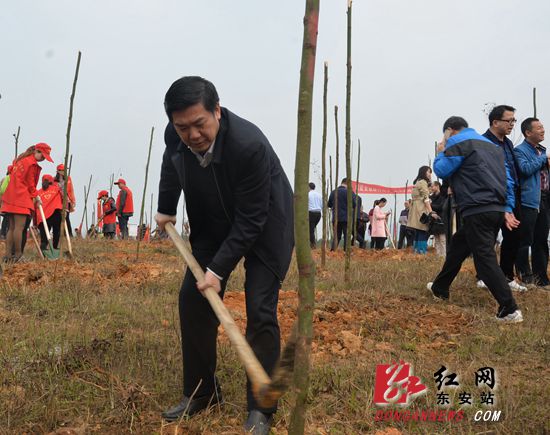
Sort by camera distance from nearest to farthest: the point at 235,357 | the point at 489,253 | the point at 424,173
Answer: the point at 235,357 < the point at 489,253 < the point at 424,173

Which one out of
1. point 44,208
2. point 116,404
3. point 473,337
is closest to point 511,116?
point 473,337

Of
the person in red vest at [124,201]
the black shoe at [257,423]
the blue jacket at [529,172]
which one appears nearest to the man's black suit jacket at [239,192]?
the black shoe at [257,423]

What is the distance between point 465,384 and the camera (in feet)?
8.96

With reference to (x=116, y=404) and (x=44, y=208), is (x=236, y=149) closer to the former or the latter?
(x=116, y=404)

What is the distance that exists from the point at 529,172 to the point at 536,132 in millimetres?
406

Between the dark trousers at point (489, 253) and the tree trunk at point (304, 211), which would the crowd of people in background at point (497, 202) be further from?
the tree trunk at point (304, 211)

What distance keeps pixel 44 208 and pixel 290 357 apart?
290 inches

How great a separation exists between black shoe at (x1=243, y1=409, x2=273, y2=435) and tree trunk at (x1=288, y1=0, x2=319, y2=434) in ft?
2.12

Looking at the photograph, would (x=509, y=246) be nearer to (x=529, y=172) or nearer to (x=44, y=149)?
(x=529, y=172)

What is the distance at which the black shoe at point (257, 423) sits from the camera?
7.30 ft

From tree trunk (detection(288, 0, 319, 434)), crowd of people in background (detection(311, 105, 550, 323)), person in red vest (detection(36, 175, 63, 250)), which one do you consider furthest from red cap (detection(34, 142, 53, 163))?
tree trunk (detection(288, 0, 319, 434))

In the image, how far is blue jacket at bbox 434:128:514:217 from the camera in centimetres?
397

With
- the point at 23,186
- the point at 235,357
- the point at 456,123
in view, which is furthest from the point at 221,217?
the point at 23,186

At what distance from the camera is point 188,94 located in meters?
2.07
